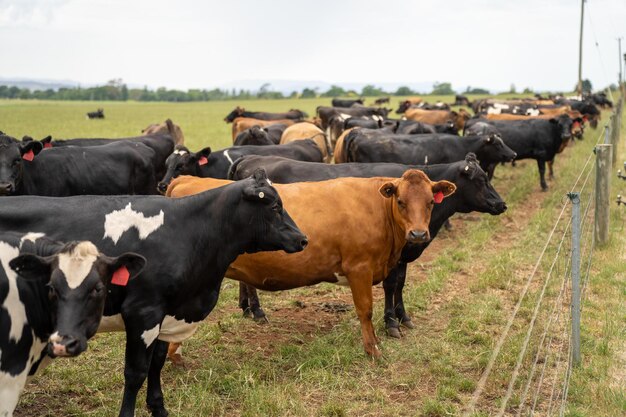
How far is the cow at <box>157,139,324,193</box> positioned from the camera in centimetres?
1045

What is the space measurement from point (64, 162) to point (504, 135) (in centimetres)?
1067

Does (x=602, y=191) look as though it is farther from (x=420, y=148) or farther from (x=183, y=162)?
(x=183, y=162)

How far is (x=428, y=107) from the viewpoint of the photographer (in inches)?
1191

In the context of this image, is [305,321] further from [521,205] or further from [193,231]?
[521,205]

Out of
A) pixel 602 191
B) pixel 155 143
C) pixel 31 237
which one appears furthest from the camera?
pixel 155 143

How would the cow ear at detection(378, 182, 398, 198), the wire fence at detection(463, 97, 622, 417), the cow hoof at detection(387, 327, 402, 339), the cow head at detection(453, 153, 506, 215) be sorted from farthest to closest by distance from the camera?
the cow head at detection(453, 153, 506, 215), the cow hoof at detection(387, 327, 402, 339), the cow ear at detection(378, 182, 398, 198), the wire fence at detection(463, 97, 622, 417)

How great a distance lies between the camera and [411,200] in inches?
244

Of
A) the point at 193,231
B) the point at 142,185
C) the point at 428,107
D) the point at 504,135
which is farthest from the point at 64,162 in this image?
the point at 428,107

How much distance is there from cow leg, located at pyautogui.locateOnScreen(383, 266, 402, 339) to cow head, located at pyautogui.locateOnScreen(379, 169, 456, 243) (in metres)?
0.82

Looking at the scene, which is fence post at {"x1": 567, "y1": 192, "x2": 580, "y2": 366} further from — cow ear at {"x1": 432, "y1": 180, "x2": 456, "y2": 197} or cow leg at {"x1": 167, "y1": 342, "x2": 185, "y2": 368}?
cow leg at {"x1": 167, "y1": 342, "x2": 185, "y2": 368}

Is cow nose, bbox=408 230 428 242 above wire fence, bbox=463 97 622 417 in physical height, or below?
above

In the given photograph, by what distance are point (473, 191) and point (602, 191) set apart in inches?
111

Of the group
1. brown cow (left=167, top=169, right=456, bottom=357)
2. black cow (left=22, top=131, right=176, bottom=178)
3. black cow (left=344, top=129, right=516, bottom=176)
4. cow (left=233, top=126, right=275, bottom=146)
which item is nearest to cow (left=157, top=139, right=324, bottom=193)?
black cow (left=344, top=129, right=516, bottom=176)

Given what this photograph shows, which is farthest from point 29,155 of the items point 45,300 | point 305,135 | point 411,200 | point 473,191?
point 305,135
